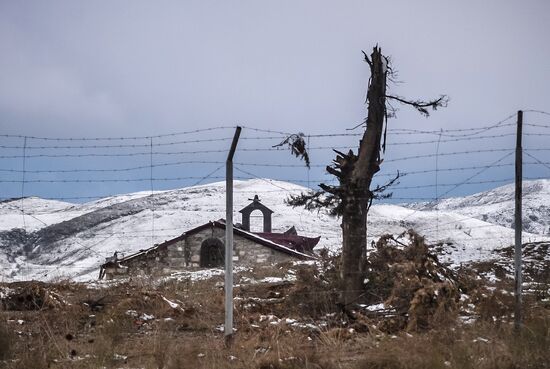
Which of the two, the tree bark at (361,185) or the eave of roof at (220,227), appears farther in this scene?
the eave of roof at (220,227)

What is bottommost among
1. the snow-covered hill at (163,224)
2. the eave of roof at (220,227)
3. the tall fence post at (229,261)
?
the snow-covered hill at (163,224)

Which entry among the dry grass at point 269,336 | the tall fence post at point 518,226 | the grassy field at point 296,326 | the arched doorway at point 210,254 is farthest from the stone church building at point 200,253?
the tall fence post at point 518,226

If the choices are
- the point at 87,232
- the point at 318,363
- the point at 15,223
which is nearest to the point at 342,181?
the point at 318,363

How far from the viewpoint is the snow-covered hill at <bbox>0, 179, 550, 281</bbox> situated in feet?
157

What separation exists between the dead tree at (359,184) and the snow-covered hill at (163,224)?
959 inches

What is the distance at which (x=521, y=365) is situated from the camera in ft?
20.2

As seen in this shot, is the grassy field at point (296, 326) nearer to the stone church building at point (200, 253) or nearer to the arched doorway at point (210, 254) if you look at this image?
the stone church building at point (200, 253)

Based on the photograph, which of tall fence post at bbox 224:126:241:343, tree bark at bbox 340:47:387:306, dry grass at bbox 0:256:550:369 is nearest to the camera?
dry grass at bbox 0:256:550:369

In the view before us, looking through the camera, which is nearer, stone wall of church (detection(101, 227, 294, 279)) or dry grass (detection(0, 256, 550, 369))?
dry grass (detection(0, 256, 550, 369))

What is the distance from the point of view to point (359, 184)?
41.9 feet

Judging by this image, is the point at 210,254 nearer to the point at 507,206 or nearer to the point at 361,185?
the point at 361,185

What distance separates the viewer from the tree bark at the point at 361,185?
12336 mm

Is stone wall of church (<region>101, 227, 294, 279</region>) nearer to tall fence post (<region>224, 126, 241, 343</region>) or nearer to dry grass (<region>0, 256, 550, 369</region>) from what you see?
dry grass (<region>0, 256, 550, 369</region>)

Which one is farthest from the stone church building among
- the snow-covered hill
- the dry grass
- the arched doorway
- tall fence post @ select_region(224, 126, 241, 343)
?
tall fence post @ select_region(224, 126, 241, 343)
